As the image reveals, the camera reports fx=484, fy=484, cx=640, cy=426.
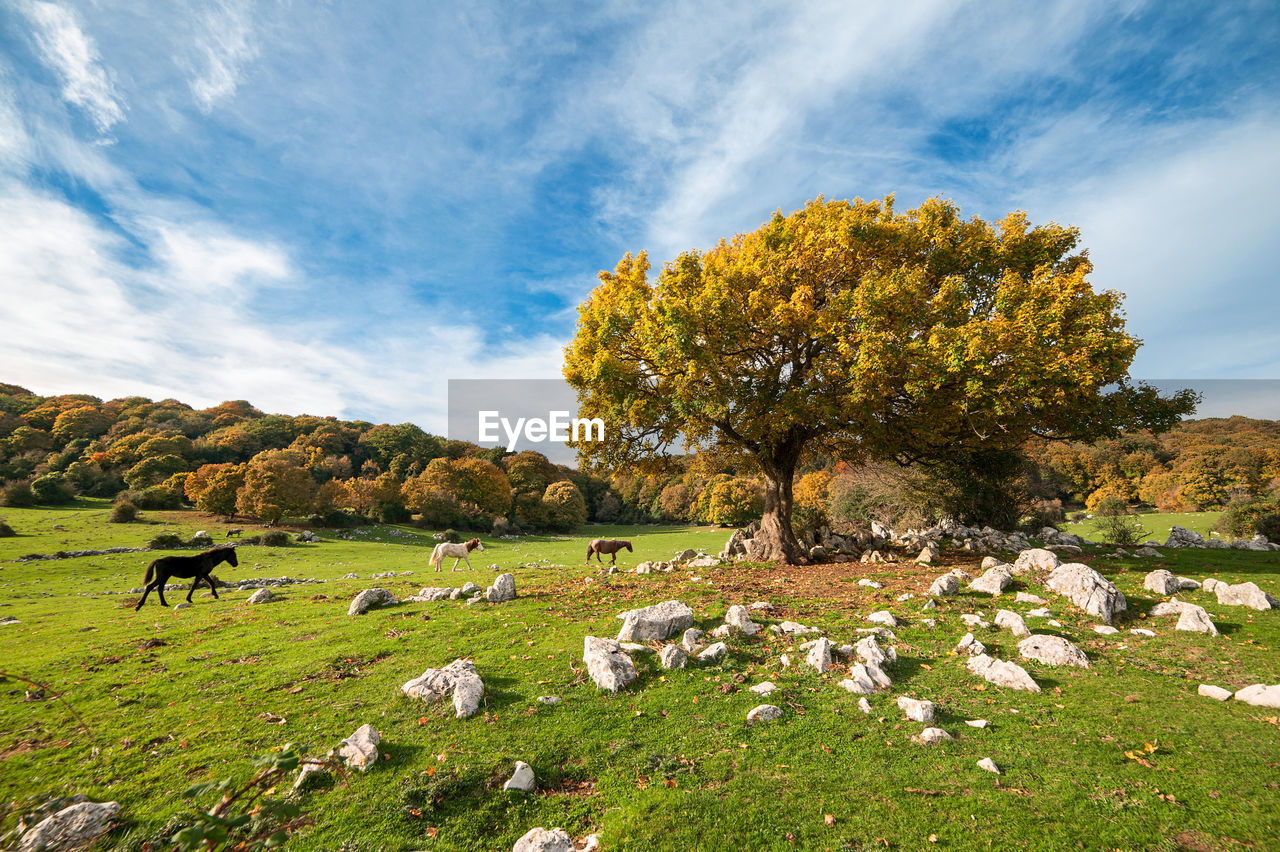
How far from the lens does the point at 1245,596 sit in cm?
1154

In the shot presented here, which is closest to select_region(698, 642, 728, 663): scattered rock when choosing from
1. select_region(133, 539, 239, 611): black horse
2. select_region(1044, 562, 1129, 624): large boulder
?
select_region(1044, 562, 1129, 624): large boulder

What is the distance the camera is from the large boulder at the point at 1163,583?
1239 centimetres

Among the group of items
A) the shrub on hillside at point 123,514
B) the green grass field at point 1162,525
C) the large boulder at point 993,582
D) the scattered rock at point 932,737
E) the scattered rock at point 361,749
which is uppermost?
the shrub on hillside at point 123,514

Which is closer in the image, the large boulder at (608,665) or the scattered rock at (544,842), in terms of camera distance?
the scattered rock at (544,842)

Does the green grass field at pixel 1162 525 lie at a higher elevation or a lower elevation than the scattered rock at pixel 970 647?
lower

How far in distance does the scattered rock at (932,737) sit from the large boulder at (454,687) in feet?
21.8

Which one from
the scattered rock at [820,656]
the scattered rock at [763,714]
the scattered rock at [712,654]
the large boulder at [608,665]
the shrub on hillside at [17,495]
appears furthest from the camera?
the shrub on hillside at [17,495]

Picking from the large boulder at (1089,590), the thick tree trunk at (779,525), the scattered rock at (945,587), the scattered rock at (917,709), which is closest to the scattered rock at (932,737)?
the scattered rock at (917,709)

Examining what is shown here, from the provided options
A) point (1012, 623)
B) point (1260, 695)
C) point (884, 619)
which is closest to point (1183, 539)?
point (1012, 623)

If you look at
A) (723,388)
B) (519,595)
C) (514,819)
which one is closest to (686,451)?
(723,388)

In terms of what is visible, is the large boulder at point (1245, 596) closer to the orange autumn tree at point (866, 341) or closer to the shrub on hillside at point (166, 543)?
the orange autumn tree at point (866, 341)

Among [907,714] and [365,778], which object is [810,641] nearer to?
[907,714]

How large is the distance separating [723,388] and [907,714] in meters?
10.9

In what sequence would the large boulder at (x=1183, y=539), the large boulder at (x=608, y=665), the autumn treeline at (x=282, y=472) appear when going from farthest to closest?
the autumn treeline at (x=282, y=472) → the large boulder at (x=1183, y=539) → the large boulder at (x=608, y=665)
